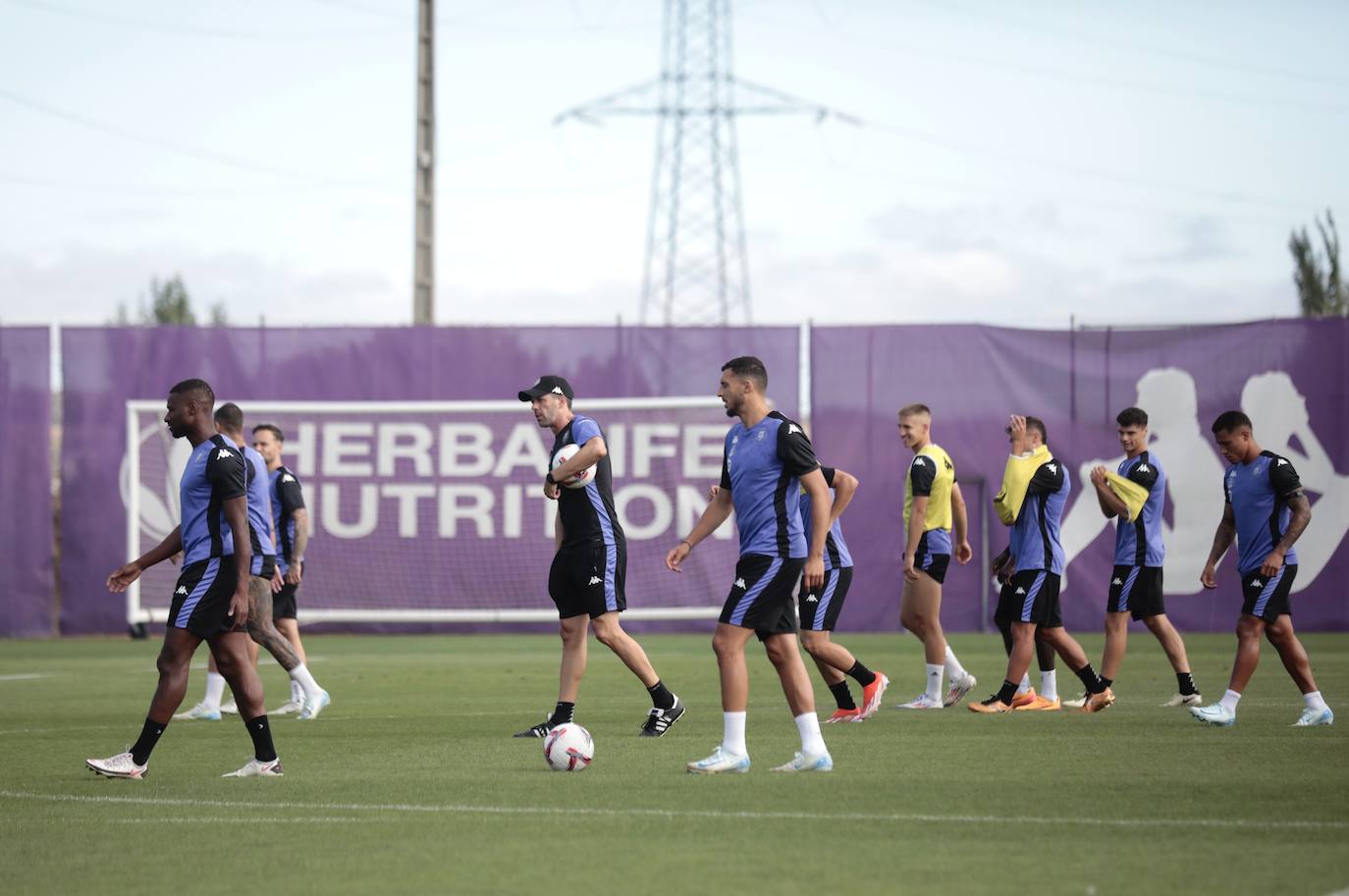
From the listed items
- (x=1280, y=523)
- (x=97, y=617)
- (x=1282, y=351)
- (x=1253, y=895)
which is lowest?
(x=97, y=617)

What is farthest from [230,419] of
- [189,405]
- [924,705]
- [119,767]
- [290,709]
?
[924,705]

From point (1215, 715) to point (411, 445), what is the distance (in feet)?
50.7

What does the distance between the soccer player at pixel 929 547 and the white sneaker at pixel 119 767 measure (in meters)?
6.09

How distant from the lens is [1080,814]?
303 inches

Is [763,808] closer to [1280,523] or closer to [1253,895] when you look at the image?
[1253,895]

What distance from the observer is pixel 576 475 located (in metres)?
11.1

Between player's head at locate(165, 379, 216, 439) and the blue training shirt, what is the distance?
11.1 feet

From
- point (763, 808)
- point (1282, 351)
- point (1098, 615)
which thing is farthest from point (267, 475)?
point (1282, 351)

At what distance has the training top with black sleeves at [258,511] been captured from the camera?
1280cm

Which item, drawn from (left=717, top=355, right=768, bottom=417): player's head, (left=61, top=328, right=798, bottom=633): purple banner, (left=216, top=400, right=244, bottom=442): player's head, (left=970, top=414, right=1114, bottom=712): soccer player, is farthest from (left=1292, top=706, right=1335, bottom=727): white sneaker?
(left=61, top=328, right=798, bottom=633): purple banner

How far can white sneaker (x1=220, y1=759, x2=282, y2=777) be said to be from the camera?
946cm

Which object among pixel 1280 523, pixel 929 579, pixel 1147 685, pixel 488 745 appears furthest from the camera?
pixel 1147 685

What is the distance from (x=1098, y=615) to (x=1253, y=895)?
18282 mm

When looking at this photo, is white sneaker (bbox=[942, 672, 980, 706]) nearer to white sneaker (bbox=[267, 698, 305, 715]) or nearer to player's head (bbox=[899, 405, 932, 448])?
player's head (bbox=[899, 405, 932, 448])
